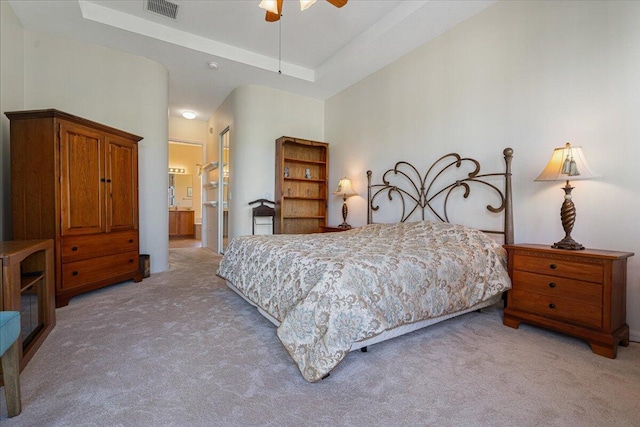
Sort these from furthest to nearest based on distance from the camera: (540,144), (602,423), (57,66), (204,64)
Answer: (204,64), (57,66), (540,144), (602,423)

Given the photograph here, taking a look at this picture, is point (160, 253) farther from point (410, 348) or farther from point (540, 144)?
point (540, 144)

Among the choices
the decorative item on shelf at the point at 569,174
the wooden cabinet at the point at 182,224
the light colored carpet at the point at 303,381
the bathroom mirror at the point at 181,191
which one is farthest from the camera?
the bathroom mirror at the point at 181,191

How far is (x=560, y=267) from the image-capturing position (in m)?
1.98

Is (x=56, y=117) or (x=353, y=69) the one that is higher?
(x=353, y=69)

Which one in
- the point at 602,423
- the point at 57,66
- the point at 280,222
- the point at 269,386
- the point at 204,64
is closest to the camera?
the point at 602,423

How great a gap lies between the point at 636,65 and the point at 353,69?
2915 millimetres

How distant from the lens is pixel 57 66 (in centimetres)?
329

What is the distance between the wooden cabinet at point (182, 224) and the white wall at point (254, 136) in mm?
4882

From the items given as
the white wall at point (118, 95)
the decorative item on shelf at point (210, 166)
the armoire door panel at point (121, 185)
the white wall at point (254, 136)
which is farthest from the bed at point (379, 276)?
the decorative item on shelf at point (210, 166)

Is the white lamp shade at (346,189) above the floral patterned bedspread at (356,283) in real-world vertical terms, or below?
above

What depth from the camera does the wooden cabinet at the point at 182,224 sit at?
348 inches

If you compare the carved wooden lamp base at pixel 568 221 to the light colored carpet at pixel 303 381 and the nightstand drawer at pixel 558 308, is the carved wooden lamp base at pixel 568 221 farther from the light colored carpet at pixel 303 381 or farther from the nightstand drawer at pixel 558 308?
the light colored carpet at pixel 303 381

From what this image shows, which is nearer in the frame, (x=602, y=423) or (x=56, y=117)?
(x=602, y=423)

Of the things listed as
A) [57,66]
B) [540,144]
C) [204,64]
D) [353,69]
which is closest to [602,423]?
[540,144]
